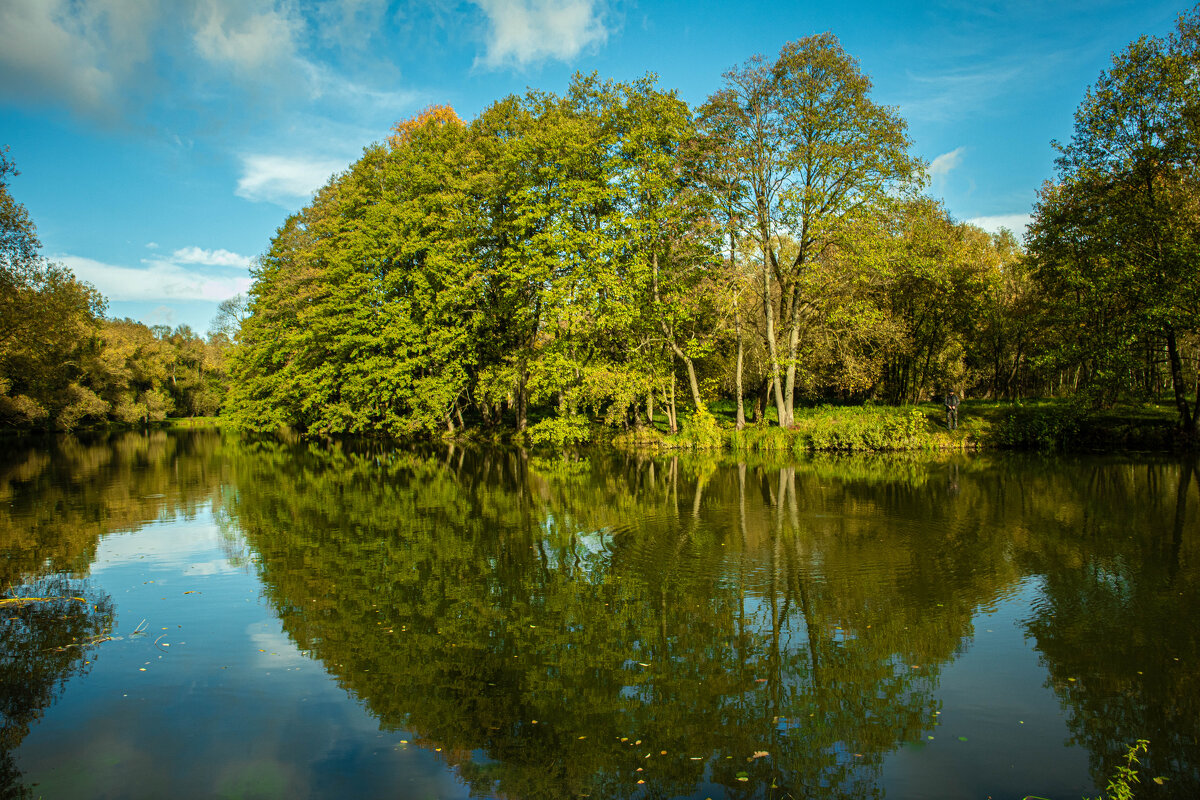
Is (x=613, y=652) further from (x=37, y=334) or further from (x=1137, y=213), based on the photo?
(x=37, y=334)

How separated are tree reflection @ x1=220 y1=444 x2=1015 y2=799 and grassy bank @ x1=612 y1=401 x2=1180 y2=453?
1150cm

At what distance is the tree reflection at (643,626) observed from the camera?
5434 millimetres

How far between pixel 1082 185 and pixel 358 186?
37726 millimetres

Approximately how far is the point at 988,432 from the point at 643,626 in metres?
25.4

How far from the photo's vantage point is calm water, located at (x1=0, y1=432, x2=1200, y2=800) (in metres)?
5.30

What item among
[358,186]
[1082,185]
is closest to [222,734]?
[1082,185]

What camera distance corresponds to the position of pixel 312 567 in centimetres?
1152

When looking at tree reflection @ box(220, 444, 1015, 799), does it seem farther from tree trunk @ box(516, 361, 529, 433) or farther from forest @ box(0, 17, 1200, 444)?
tree trunk @ box(516, 361, 529, 433)

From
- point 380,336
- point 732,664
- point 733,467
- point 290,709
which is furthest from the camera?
point 380,336

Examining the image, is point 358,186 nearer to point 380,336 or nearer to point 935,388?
point 380,336

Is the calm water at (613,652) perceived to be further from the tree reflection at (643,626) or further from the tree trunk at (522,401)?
the tree trunk at (522,401)

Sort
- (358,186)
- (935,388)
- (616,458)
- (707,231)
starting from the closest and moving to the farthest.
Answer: (616,458)
(707,231)
(358,186)
(935,388)

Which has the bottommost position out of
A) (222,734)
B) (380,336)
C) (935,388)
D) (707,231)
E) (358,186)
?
(222,734)

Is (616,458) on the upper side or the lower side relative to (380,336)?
lower
